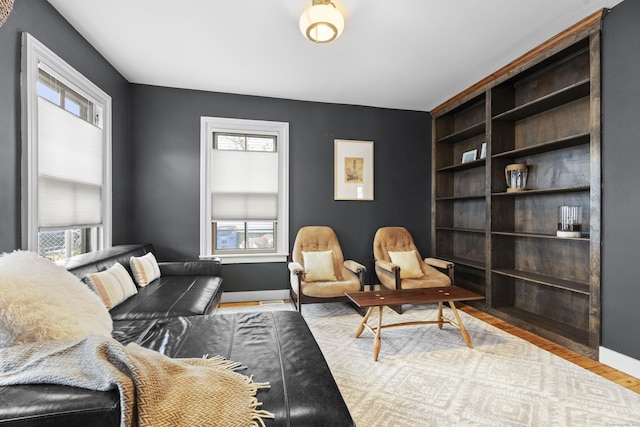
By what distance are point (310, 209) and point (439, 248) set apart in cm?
198

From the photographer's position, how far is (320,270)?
3.59 metres

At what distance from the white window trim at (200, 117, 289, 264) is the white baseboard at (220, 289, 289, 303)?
41 centimetres

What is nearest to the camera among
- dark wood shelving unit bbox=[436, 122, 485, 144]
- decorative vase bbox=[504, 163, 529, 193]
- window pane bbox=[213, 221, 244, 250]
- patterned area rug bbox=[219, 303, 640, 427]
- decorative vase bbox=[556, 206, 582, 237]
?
patterned area rug bbox=[219, 303, 640, 427]

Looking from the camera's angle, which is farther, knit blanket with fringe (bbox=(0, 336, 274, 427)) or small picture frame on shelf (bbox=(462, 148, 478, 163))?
small picture frame on shelf (bbox=(462, 148, 478, 163))

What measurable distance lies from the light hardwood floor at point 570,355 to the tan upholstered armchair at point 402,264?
1.87 feet

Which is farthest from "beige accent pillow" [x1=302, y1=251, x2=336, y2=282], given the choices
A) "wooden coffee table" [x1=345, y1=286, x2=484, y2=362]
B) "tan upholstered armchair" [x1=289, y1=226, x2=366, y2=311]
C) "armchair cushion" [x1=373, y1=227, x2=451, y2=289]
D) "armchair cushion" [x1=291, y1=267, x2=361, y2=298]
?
"wooden coffee table" [x1=345, y1=286, x2=484, y2=362]

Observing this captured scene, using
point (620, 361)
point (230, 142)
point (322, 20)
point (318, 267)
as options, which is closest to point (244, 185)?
point (230, 142)

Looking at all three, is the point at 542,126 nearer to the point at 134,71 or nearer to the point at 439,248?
the point at 439,248

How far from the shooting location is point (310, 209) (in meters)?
4.15

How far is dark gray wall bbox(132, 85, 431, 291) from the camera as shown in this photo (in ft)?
12.2

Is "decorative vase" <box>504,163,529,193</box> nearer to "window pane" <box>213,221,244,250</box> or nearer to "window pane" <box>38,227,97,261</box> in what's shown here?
"window pane" <box>213,221,244,250</box>

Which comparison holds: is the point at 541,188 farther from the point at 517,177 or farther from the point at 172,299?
the point at 172,299

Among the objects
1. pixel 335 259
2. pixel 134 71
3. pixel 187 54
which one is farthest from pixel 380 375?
pixel 134 71

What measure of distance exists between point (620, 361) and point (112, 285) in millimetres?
3744
